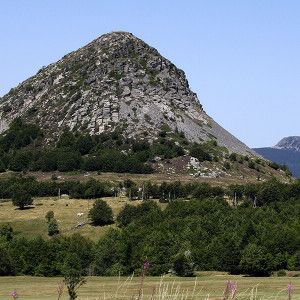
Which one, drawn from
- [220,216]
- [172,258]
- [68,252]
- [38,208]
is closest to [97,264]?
[68,252]

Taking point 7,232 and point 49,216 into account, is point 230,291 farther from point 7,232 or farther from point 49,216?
point 49,216

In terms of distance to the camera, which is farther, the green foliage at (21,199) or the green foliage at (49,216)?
the green foliage at (21,199)

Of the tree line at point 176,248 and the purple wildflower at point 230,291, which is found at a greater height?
the purple wildflower at point 230,291

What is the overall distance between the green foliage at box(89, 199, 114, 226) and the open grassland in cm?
216

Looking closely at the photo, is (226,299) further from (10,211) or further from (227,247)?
(10,211)

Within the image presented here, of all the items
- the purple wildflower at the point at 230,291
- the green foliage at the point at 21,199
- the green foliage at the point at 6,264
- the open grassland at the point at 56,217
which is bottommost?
the green foliage at the point at 6,264

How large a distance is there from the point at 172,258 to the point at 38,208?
258 ft

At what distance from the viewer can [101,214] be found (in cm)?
16912

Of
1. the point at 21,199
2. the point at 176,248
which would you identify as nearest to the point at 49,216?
the point at 21,199

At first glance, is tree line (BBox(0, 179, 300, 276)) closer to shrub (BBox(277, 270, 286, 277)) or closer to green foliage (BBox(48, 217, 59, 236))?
shrub (BBox(277, 270, 286, 277))

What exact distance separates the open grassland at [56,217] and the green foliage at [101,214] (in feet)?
7.09

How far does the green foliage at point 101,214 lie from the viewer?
169 metres

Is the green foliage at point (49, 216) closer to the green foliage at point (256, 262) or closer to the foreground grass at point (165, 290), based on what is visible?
the foreground grass at point (165, 290)

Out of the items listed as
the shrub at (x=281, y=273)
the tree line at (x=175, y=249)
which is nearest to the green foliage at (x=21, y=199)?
the tree line at (x=175, y=249)
